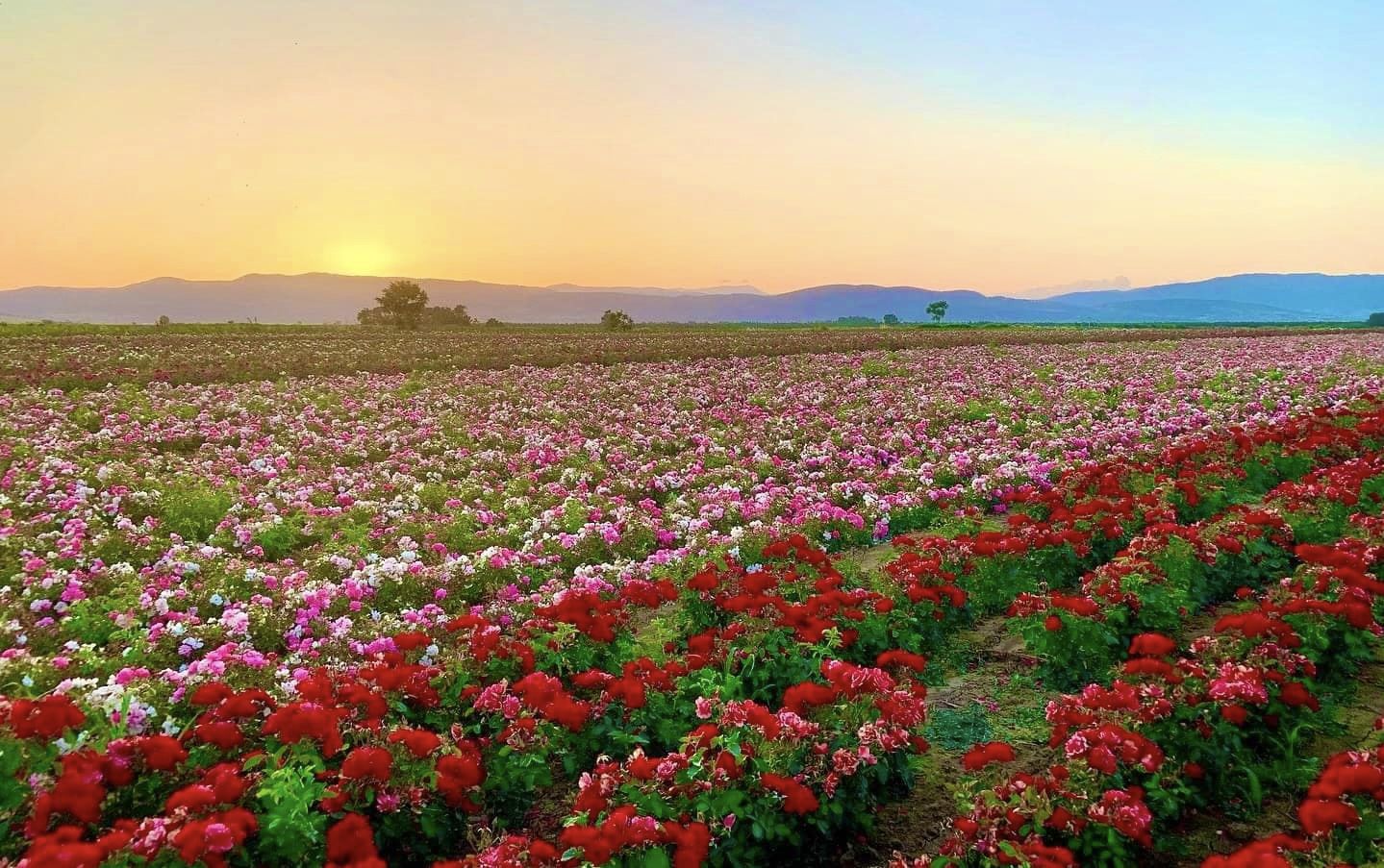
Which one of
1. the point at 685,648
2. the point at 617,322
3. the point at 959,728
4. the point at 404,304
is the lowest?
the point at 959,728

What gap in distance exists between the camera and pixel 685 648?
24.3ft

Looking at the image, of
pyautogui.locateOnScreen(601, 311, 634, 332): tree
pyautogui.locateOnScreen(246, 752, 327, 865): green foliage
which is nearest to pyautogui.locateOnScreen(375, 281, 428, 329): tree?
pyautogui.locateOnScreen(601, 311, 634, 332): tree

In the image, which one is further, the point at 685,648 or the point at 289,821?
the point at 685,648

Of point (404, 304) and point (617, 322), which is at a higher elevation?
point (404, 304)

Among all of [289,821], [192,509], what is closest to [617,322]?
[192,509]

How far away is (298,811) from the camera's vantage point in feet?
12.2

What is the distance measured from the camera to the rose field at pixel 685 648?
3.92 metres

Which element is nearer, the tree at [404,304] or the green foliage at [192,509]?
the green foliage at [192,509]

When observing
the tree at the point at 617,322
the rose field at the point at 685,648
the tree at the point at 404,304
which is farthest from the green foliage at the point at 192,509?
the tree at the point at 404,304

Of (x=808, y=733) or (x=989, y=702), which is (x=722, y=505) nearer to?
(x=989, y=702)

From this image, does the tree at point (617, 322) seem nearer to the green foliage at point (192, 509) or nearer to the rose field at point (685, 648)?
the rose field at point (685, 648)

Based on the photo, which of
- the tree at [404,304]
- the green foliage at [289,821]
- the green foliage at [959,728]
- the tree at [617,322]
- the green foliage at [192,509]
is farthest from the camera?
the tree at [404,304]

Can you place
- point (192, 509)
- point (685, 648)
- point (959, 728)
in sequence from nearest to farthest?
point (959, 728) → point (685, 648) → point (192, 509)

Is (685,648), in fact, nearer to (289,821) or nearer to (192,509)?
(289,821)
